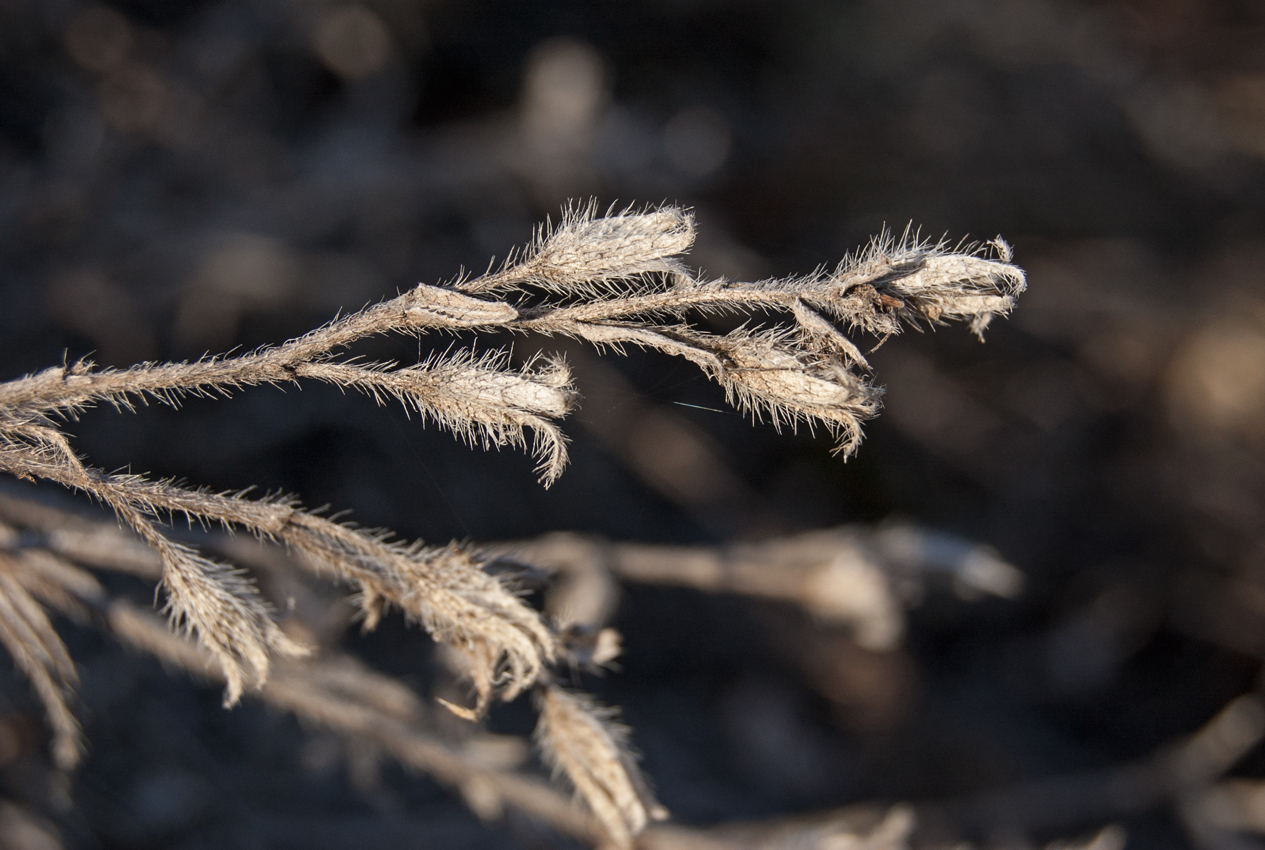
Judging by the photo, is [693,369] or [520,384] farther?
[693,369]

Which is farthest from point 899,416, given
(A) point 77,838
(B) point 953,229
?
(A) point 77,838

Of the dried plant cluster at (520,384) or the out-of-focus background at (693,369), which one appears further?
the out-of-focus background at (693,369)

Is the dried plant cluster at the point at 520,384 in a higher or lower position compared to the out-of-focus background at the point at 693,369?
lower

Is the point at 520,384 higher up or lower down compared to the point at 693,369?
lower down
